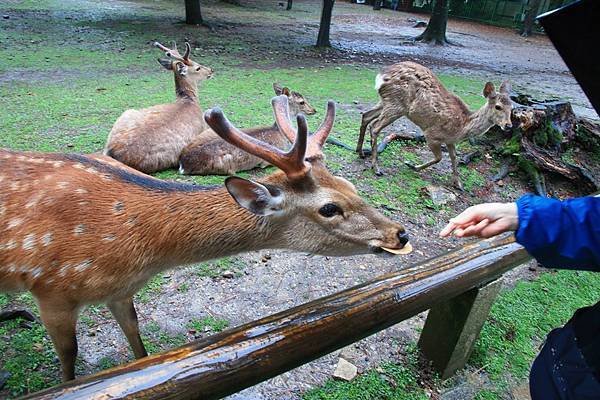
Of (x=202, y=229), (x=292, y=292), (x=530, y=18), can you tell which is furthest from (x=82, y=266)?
(x=530, y=18)

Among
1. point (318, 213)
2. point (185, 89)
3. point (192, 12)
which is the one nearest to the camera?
point (318, 213)

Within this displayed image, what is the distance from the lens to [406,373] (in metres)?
2.97

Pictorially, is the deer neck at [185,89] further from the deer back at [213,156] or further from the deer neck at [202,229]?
the deer neck at [202,229]

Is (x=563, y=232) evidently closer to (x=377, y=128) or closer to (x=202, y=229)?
(x=202, y=229)

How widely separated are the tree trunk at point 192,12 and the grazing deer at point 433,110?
9659 mm

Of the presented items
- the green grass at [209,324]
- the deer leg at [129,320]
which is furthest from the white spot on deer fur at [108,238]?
the green grass at [209,324]

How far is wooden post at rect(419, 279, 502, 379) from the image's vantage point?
276 cm

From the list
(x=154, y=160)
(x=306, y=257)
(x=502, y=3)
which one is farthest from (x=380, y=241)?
(x=502, y=3)

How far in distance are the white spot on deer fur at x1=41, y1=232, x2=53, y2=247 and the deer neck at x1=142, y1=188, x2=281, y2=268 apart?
1.42 feet

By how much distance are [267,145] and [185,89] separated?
179 inches

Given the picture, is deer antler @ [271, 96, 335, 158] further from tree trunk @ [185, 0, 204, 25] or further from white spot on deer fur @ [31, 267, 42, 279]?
tree trunk @ [185, 0, 204, 25]

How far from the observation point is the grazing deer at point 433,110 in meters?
5.57

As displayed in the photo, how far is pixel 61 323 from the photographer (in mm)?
2219

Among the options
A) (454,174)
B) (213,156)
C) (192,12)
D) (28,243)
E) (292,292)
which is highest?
(28,243)
